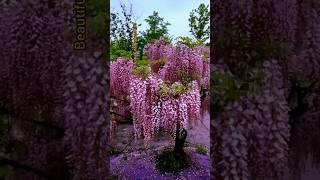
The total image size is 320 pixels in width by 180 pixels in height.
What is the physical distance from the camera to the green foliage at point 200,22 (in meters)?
2.06

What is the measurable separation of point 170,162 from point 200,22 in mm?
730

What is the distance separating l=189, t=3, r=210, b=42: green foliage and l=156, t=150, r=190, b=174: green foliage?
627mm

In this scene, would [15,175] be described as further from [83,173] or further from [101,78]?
[101,78]

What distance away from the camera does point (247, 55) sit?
147 centimetres

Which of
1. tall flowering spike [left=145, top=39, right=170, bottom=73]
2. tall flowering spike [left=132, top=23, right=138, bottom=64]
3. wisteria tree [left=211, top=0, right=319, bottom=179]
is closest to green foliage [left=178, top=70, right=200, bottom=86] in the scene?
tall flowering spike [left=145, top=39, right=170, bottom=73]

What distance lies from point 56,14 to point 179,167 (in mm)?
1105

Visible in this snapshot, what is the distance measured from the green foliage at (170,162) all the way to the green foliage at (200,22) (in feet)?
2.06

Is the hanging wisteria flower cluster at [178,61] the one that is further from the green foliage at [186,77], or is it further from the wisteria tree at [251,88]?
the wisteria tree at [251,88]

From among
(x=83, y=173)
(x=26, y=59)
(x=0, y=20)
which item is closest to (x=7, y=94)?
(x=26, y=59)

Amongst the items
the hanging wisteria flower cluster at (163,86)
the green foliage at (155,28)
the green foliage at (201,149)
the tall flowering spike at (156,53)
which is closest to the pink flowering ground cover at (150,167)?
the green foliage at (201,149)

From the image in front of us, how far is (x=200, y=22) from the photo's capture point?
7.01 feet

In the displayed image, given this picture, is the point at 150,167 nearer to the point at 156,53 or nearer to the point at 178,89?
the point at 178,89

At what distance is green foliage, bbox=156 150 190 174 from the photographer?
2221mm

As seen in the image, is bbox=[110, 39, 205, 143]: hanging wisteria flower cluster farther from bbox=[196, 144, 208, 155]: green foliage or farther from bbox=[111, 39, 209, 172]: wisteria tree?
bbox=[196, 144, 208, 155]: green foliage
